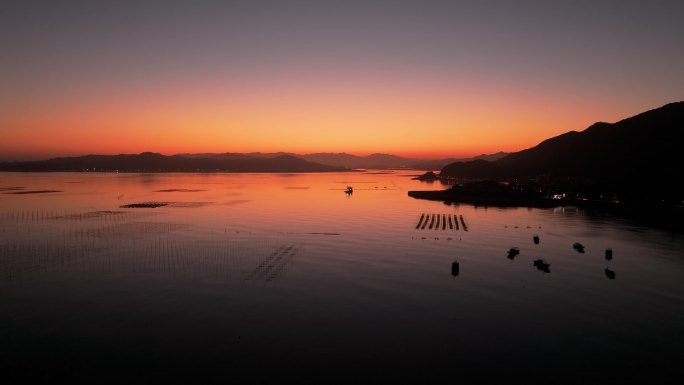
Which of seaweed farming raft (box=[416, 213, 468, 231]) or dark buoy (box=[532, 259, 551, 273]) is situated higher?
dark buoy (box=[532, 259, 551, 273])

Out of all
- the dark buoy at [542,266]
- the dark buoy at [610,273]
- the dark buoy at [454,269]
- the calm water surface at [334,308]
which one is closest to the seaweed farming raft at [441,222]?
the calm water surface at [334,308]

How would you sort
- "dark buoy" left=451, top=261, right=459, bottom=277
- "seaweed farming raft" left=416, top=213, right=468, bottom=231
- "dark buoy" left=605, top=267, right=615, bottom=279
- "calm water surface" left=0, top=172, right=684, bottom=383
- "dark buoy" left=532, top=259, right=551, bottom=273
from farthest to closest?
"seaweed farming raft" left=416, top=213, right=468, bottom=231 → "dark buoy" left=532, top=259, right=551, bottom=273 → "dark buoy" left=605, top=267, right=615, bottom=279 → "dark buoy" left=451, top=261, right=459, bottom=277 → "calm water surface" left=0, top=172, right=684, bottom=383

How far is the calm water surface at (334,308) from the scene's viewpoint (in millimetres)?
28078

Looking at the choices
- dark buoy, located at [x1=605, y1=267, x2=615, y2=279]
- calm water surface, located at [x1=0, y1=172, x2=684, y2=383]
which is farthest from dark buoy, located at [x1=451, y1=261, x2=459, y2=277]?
dark buoy, located at [x1=605, y1=267, x2=615, y2=279]

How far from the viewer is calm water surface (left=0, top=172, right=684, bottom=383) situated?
28.1 metres

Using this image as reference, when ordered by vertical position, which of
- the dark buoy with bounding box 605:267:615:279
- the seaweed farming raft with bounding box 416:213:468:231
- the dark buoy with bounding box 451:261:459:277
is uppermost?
the dark buoy with bounding box 451:261:459:277

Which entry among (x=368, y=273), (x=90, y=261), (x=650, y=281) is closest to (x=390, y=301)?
(x=368, y=273)

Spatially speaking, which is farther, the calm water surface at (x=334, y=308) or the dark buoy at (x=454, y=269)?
the dark buoy at (x=454, y=269)

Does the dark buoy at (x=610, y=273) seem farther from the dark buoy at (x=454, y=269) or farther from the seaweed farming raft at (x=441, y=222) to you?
the seaweed farming raft at (x=441, y=222)

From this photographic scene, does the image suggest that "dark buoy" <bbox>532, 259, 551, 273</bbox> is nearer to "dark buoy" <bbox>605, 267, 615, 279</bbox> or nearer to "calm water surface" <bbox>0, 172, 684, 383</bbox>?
"calm water surface" <bbox>0, 172, 684, 383</bbox>

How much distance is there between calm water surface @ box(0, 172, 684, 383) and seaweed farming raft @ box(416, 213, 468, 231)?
13012mm

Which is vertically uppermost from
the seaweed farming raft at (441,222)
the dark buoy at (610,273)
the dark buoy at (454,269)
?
the dark buoy at (454,269)

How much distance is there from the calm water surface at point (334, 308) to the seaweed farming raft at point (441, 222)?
1301cm

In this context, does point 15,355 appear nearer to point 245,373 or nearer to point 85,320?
point 85,320
